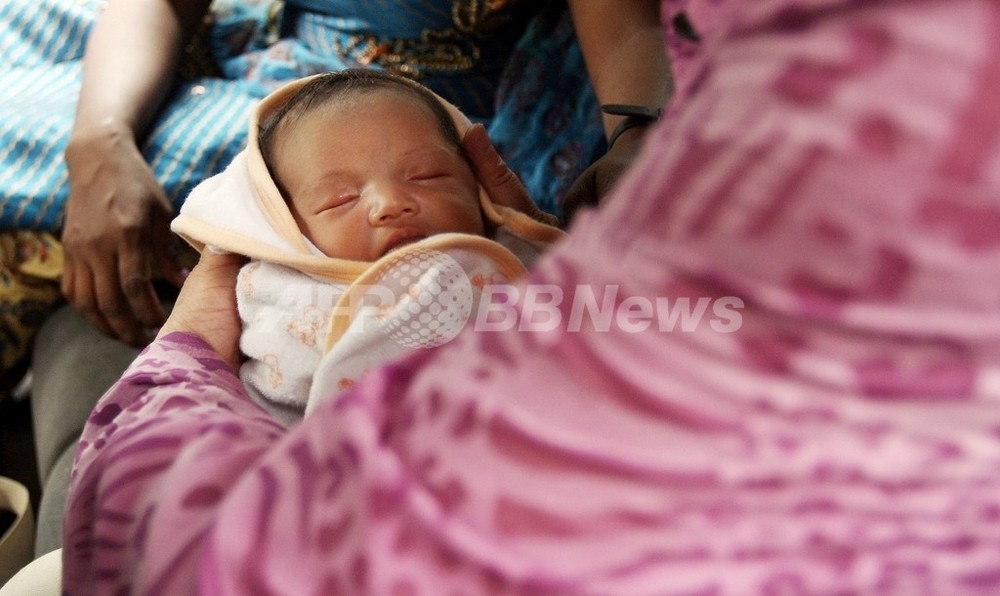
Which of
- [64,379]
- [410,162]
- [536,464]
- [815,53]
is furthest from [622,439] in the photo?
[64,379]

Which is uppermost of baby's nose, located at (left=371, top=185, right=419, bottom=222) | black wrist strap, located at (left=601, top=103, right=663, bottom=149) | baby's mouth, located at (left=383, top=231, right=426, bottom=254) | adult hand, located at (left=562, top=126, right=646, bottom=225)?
baby's nose, located at (left=371, top=185, right=419, bottom=222)

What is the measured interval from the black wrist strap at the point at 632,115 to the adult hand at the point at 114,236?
732mm

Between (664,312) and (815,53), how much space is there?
0.10m

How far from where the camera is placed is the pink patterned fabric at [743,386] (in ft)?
0.77

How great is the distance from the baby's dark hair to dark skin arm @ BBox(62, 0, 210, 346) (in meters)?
0.30

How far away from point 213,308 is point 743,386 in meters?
0.79

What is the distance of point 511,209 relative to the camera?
980 millimetres

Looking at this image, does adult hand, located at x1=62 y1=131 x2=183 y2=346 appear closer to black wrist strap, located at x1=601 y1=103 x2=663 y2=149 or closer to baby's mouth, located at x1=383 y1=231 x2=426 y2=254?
baby's mouth, located at x1=383 y1=231 x2=426 y2=254

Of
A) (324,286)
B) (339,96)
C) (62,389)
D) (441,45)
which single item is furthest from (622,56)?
(62,389)

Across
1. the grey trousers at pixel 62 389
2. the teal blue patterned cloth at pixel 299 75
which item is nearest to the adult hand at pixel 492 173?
the teal blue patterned cloth at pixel 299 75

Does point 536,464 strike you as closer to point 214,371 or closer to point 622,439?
point 622,439

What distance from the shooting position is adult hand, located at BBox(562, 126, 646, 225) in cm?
97

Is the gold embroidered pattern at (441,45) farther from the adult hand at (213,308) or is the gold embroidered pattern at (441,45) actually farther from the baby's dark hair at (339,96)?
the adult hand at (213,308)

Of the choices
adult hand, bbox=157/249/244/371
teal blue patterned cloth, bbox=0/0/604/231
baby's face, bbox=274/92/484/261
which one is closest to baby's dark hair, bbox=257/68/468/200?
baby's face, bbox=274/92/484/261
